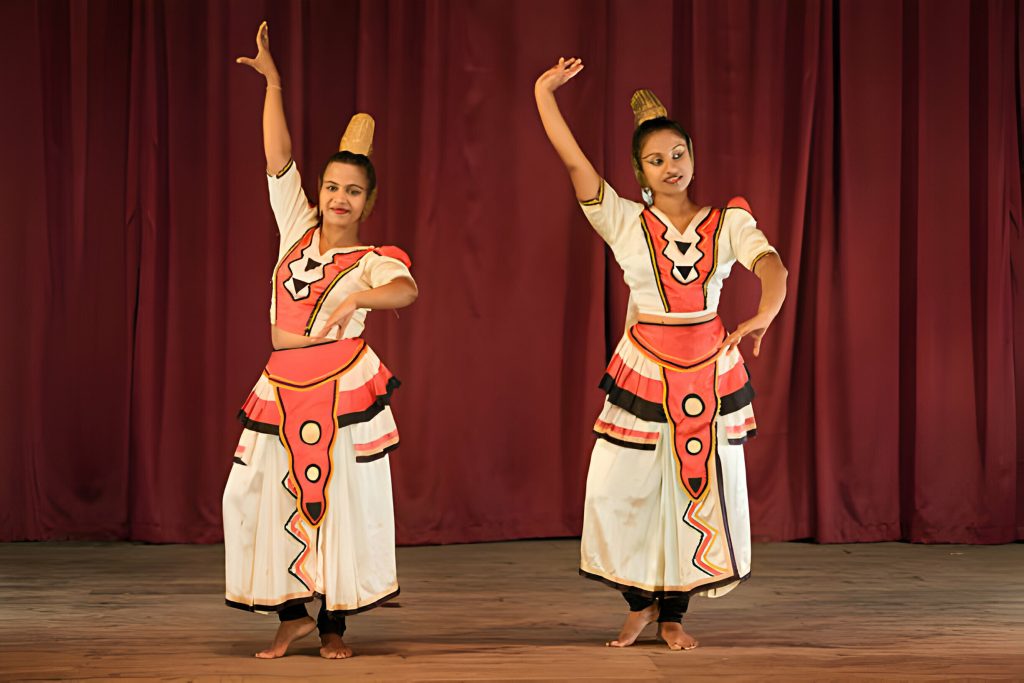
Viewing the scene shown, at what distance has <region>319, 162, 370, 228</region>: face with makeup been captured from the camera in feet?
9.63

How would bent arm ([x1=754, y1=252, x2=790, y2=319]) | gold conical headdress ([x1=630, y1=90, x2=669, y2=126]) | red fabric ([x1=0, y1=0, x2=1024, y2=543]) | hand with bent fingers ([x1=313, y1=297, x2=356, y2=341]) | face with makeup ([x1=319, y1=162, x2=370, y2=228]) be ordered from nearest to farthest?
hand with bent fingers ([x1=313, y1=297, x2=356, y2=341]) < bent arm ([x1=754, y1=252, x2=790, y2=319]) < face with makeup ([x1=319, y1=162, x2=370, y2=228]) < gold conical headdress ([x1=630, y1=90, x2=669, y2=126]) < red fabric ([x1=0, y1=0, x2=1024, y2=543])

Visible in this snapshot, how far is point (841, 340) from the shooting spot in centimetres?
459

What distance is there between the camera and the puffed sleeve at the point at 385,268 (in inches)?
112

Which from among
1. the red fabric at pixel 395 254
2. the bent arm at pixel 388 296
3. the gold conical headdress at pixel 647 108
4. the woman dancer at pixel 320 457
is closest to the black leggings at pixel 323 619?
the woman dancer at pixel 320 457

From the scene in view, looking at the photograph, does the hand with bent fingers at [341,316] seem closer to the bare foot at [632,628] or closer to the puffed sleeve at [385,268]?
the puffed sleeve at [385,268]

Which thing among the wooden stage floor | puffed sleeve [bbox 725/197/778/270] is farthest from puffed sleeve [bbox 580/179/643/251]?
the wooden stage floor

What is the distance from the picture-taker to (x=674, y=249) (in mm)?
2980

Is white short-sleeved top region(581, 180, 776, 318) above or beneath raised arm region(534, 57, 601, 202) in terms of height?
beneath

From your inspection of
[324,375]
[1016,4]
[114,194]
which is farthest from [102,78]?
[1016,4]

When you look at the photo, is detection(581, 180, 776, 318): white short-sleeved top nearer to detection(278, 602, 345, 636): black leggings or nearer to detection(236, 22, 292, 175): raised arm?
detection(236, 22, 292, 175): raised arm

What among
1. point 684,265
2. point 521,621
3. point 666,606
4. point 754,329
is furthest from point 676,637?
point 684,265

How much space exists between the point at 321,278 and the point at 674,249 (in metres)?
0.87

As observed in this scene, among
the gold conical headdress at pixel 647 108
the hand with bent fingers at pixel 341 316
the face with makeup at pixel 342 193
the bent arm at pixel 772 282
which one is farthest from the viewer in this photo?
the gold conical headdress at pixel 647 108

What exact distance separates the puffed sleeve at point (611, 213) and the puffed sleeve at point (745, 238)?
234mm
